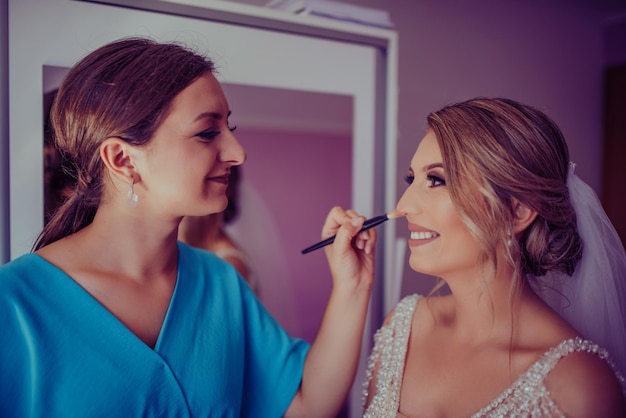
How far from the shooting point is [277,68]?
3.95ft

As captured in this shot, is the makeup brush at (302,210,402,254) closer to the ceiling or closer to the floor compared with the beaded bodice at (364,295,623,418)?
closer to the ceiling

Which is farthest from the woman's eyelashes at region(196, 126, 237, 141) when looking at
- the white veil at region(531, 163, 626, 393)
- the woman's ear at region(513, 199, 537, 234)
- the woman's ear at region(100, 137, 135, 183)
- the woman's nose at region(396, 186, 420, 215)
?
the white veil at region(531, 163, 626, 393)

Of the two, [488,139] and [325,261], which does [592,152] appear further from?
[325,261]

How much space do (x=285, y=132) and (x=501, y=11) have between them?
0.94 meters

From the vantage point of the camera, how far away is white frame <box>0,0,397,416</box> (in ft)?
3.05

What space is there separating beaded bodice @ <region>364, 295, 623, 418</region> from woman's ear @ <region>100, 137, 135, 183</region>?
0.64 m

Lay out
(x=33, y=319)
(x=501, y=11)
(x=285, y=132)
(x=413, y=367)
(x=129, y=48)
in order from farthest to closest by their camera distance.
Answer: (x=501, y=11) → (x=285, y=132) → (x=413, y=367) → (x=129, y=48) → (x=33, y=319)

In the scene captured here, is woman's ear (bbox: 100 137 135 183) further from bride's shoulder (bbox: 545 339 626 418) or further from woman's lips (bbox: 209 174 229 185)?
bride's shoulder (bbox: 545 339 626 418)

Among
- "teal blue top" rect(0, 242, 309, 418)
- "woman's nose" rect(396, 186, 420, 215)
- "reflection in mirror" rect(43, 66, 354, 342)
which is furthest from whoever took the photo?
"reflection in mirror" rect(43, 66, 354, 342)

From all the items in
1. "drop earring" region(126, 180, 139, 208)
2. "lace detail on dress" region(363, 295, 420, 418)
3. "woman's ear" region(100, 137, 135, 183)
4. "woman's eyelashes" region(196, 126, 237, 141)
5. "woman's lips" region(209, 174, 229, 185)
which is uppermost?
"woman's eyelashes" region(196, 126, 237, 141)

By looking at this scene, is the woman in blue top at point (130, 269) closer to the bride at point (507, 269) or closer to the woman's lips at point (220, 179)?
the woman's lips at point (220, 179)

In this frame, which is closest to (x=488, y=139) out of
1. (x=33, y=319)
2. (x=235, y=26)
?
(x=235, y=26)

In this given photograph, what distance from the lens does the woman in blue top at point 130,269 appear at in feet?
2.65

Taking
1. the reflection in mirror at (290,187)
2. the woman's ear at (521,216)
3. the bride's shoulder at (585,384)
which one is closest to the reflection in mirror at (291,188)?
the reflection in mirror at (290,187)
